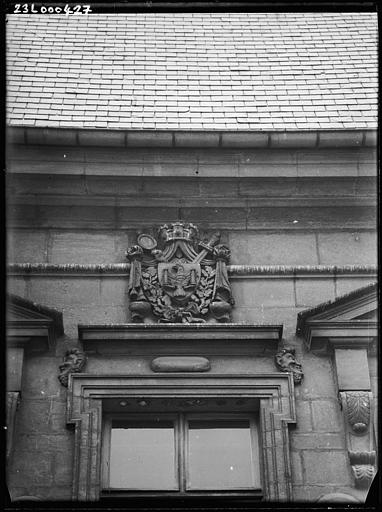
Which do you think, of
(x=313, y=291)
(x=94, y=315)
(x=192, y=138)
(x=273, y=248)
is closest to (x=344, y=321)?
(x=313, y=291)

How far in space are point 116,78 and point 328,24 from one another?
10.0 ft

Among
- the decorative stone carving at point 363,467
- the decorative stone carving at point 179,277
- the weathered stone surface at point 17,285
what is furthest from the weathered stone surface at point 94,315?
the decorative stone carving at point 363,467

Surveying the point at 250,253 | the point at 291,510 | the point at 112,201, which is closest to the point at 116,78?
the point at 112,201

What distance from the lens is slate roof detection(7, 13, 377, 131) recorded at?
11031mm

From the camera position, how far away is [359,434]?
29.6 ft

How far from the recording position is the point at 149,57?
492 inches

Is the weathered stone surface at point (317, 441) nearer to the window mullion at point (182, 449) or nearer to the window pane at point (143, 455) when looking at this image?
the window mullion at point (182, 449)

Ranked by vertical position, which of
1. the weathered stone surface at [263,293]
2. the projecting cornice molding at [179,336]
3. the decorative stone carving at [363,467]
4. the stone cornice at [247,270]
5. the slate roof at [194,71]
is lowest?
the decorative stone carving at [363,467]

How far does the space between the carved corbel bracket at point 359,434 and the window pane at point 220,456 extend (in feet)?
2.47

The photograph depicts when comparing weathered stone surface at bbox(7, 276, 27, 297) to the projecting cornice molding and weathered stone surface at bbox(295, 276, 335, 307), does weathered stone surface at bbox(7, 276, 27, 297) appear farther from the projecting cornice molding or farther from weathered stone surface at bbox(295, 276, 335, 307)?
weathered stone surface at bbox(295, 276, 335, 307)

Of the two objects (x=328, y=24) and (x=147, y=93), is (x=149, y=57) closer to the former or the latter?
(x=147, y=93)

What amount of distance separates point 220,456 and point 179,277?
159 centimetres

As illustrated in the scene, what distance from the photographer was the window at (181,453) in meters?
8.95

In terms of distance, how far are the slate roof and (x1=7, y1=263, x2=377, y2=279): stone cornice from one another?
133 cm
